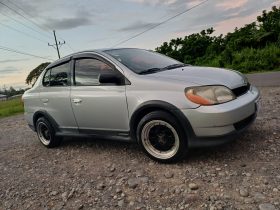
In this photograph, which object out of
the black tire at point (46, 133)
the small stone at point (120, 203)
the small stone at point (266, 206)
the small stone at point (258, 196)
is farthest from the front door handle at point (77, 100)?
the small stone at point (266, 206)

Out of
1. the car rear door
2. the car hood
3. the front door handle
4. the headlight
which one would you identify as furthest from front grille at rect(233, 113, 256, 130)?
the car rear door

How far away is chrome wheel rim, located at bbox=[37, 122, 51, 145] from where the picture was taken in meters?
6.66

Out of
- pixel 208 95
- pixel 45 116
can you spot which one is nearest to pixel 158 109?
pixel 208 95

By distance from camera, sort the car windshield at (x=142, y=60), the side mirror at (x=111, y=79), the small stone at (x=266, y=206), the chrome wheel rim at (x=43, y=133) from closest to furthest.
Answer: the small stone at (x=266, y=206), the side mirror at (x=111, y=79), the car windshield at (x=142, y=60), the chrome wheel rim at (x=43, y=133)

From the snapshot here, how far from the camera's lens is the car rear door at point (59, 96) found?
5.86 m

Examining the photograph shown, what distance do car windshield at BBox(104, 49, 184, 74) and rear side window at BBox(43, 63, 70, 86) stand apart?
0.93 m

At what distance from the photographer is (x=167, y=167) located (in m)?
4.61

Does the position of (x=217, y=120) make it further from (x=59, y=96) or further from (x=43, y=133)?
(x=43, y=133)

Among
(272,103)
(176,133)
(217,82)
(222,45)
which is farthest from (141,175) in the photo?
(222,45)

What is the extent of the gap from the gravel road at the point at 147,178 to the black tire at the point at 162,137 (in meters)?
0.15

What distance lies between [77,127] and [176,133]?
198cm

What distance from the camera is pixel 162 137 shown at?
15.3 feet

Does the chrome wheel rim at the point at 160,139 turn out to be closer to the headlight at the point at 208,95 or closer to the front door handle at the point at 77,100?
the headlight at the point at 208,95

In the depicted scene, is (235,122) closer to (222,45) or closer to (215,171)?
(215,171)
